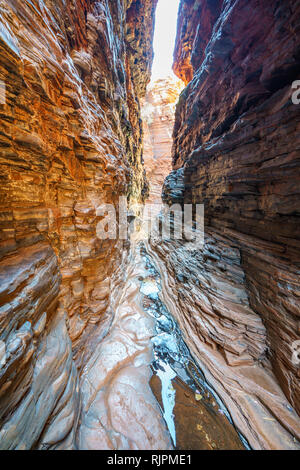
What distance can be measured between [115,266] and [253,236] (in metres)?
5.18

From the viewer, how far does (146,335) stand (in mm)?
4887

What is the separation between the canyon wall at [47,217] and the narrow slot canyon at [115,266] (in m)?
0.03

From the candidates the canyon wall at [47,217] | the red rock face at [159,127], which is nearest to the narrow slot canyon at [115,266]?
the canyon wall at [47,217]

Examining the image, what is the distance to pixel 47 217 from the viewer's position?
3.21 m

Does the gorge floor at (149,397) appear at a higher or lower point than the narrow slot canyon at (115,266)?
lower

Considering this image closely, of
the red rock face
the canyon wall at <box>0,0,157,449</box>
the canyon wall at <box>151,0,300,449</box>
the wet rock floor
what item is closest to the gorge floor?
the wet rock floor

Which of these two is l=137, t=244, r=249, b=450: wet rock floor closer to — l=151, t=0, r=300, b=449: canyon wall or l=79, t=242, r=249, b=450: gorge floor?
l=79, t=242, r=249, b=450: gorge floor

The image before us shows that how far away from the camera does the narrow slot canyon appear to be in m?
2.36

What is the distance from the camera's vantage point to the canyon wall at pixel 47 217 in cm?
202

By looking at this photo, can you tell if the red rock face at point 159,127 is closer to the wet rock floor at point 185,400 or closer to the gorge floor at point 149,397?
the gorge floor at point 149,397

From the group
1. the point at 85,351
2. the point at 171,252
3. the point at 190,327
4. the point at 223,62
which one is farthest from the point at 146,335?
the point at 223,62

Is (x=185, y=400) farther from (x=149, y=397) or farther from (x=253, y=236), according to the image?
(x=253, y=236)

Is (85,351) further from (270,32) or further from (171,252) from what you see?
(270,32)

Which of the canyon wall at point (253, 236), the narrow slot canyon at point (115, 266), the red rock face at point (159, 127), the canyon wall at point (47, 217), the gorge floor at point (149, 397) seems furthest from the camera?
the red rock face at point (159, 127)
